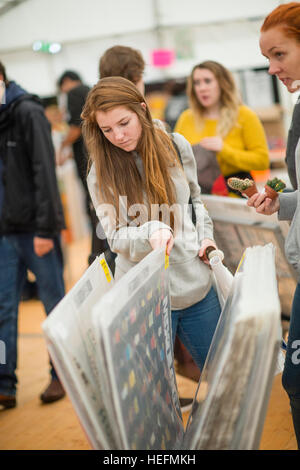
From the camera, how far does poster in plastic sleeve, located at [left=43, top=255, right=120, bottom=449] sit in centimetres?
94

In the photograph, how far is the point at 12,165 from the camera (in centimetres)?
251

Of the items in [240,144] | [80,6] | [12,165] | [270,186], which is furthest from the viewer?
[80,6]

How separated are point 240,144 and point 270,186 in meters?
0.97

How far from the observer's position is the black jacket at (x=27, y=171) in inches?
97.9

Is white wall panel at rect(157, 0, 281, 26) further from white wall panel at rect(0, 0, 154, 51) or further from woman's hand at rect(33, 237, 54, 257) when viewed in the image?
woman's hand at rect(33, 237, 54, 257)

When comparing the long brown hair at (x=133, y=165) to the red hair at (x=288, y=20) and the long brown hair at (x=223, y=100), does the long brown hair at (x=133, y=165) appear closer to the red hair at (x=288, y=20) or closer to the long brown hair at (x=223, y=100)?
the red hair at (x=288, y=20)

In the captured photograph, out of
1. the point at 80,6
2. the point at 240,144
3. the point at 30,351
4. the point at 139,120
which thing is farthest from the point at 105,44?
the point at 139,120

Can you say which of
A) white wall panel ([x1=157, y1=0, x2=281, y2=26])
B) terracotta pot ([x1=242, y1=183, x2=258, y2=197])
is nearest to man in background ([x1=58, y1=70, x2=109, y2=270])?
terracotta pot ([x1=242, y1=183, x2=258, y2=197])

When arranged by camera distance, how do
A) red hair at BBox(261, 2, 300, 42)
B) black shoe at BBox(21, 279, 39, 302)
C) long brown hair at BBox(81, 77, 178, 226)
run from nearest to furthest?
red hair at BBox(261, 2, 300, 42) < long brown hair at BBox(81, 77, 178, 226) < black shoe at BBox(21, 279, 39, 302)

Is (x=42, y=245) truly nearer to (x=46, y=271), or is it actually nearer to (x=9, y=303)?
(x=46, y=271)

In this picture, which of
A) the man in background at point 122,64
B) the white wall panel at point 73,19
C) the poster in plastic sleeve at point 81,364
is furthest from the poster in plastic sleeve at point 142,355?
the white wall panel at point 73,19

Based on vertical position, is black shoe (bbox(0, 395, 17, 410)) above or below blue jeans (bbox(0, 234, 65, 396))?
below
